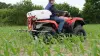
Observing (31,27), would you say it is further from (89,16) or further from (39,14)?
(89,16)

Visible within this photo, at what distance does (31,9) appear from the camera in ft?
150

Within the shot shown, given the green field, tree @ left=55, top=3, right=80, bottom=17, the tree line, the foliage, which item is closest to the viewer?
the green field

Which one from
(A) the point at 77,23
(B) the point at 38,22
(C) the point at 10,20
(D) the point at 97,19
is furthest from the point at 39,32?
(D) the point at 97,19

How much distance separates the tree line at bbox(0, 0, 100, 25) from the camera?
43438 millimetres

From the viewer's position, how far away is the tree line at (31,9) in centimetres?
4344

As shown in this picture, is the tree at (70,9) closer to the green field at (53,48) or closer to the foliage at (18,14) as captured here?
the foliage at (18,14)

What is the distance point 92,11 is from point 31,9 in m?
9.01

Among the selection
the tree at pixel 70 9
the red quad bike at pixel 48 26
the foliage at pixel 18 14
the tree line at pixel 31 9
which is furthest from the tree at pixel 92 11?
the red quad bike at pixel 48 26

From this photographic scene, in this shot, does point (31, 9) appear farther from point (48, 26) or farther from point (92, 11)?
point (48, 26)

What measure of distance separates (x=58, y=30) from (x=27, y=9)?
112 feet

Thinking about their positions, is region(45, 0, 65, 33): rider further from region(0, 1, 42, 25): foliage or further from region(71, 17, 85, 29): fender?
region(0, 1, 42, 25): foliage

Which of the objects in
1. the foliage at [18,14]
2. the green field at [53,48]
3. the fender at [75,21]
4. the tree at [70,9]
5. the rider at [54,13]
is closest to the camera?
the green field at [53,48]

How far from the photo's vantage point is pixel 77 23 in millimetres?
11984

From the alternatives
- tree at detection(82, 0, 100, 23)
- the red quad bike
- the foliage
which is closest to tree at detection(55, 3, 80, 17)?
tree at detection(82, 0, 100, 23)
